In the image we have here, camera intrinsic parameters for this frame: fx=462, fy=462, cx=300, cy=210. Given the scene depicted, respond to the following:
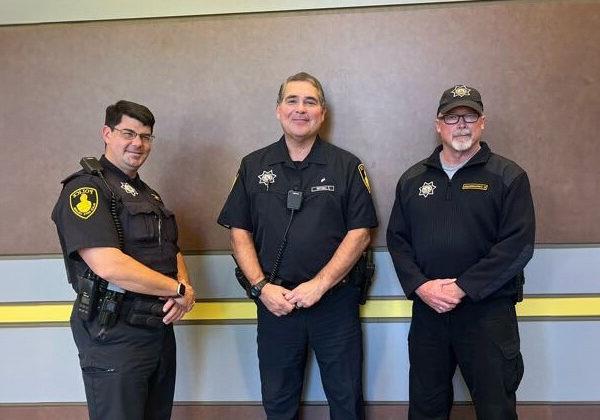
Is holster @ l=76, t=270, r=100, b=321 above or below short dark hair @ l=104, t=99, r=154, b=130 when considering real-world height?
below

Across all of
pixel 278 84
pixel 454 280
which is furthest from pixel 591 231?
pixel 278 84

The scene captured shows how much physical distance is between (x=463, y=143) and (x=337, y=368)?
103 centimetres

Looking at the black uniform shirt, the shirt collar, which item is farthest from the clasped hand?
the black uniform shirt

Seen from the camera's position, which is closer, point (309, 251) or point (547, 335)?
point (309, 251)

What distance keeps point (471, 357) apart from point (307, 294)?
0.66m

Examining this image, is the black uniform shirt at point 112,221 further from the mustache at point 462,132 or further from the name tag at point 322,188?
the mustache at point 462,132

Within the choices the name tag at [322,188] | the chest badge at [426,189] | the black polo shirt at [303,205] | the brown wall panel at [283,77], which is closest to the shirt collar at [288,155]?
the black polo shirt at [303,205]

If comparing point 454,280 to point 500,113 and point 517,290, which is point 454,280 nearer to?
point 517,290

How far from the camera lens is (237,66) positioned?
2211mm

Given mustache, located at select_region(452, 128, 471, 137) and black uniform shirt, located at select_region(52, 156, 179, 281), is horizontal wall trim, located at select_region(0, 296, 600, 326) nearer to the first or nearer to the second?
black uniform shirt, located at select_region(52, 156, 179, 281)

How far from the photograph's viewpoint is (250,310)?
7.38 ft

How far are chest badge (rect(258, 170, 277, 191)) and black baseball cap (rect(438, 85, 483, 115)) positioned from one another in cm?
72

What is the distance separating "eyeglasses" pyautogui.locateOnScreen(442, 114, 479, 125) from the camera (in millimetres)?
1775

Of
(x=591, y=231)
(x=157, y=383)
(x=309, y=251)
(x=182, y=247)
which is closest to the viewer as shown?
(x=157, y=383)
